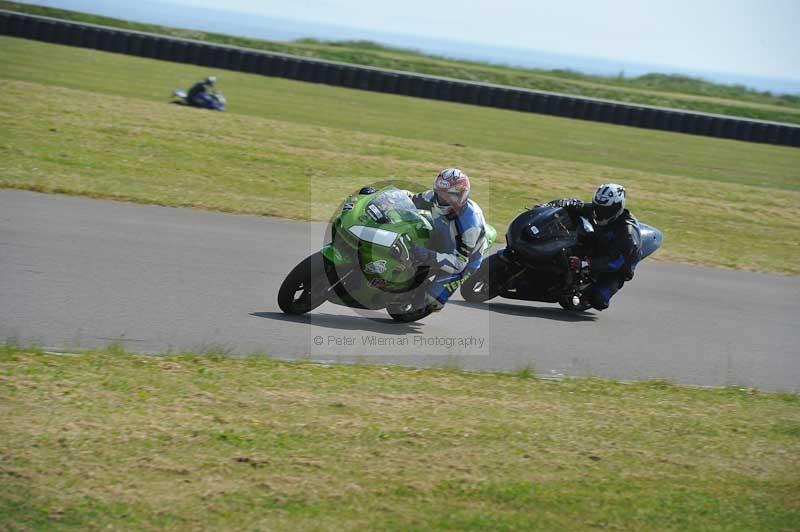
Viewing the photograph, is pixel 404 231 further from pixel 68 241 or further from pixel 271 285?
pixel 68 241

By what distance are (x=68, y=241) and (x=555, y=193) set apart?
1042 cm

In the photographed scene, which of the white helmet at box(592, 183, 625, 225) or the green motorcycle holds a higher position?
the white helmet at box(592, 183, 625, 225)

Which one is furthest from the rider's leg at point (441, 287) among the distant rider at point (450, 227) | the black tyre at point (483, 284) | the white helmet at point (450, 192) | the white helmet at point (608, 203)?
the white helmet at point (608, 203)

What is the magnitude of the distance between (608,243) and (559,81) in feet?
106

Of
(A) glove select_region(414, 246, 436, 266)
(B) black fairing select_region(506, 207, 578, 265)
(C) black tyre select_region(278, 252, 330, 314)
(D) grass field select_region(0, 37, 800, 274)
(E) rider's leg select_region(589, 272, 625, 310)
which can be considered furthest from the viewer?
(D) grass field select_region(0, 37, 800, 274)

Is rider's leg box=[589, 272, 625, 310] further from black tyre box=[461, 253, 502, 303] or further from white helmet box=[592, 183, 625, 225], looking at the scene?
black tyre box=[461, 253, 502, 303]

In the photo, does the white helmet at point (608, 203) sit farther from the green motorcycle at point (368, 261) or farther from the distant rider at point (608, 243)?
the green motorcycle at point (368, 261)

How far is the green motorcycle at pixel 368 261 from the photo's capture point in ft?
26.3

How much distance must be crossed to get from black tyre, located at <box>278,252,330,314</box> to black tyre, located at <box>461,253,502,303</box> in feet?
7.75

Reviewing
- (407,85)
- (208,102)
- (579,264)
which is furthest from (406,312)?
(407,85)

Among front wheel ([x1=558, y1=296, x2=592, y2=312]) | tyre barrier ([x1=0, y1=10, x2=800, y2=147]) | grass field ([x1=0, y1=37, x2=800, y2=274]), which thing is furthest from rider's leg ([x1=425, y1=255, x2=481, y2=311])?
tyre barrier ([x1=0, y1=10, x2=800, y2=147])

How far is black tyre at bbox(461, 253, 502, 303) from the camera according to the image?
34.2 ft

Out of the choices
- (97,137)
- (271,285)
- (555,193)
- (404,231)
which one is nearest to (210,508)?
(404,231)

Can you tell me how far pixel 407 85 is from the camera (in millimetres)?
33219
